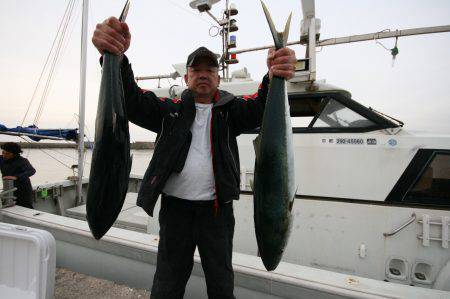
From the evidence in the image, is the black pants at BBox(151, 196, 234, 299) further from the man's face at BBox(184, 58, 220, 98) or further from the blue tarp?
the blue tarp

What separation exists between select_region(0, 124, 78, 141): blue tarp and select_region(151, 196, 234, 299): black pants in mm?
5562

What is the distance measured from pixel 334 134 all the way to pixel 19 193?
5.62 meters

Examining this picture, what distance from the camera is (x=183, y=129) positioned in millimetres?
1814

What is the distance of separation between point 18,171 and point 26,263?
3.86 metres

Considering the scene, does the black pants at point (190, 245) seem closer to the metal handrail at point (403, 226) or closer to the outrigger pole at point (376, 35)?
the metal handrail at point (403, 226)

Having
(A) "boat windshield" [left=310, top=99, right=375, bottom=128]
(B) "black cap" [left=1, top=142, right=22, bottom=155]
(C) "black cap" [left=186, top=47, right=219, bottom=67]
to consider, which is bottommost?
(B) "black cap" [left=1, top=142, right=22, bottom=155]

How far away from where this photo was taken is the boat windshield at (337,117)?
3.41 meters

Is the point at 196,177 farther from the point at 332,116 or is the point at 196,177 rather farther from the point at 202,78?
the point at 332,116

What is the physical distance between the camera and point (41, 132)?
6918mm

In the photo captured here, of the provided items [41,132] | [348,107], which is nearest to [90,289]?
[348,107]

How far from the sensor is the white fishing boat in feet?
9.50

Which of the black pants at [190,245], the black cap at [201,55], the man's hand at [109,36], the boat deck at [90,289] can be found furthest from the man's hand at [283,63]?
the boat deck at [90,289]

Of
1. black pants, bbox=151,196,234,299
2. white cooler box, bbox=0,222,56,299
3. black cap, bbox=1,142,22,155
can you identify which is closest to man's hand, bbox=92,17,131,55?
black pants, bbox=151,196,234,299

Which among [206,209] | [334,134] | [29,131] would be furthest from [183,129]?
[29,131]
